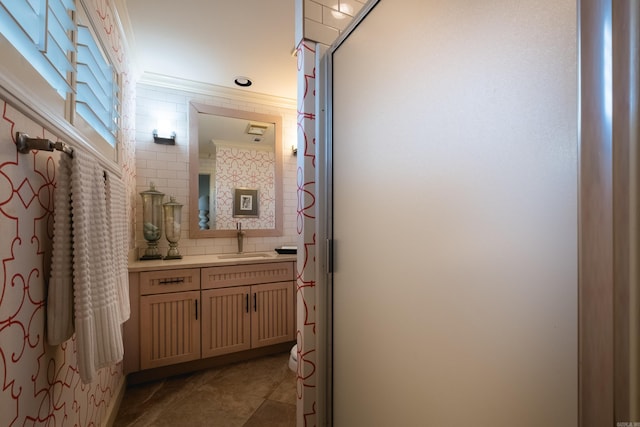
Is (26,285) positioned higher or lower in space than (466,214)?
lower

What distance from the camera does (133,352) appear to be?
193 centimetres

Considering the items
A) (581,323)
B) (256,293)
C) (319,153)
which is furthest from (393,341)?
(256,293)

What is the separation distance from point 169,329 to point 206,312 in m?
0.27

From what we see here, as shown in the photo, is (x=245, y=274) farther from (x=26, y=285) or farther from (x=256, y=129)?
(x=26, y=285)

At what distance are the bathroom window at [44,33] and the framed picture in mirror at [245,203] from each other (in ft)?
6.02

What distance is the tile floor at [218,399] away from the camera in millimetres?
1664

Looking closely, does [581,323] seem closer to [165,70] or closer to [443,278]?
[443,278]

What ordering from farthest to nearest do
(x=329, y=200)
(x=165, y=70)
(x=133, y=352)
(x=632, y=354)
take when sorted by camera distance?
(x=165, y=70) → (x=133, y=352) → (x=329, y=200) → (x=632, y=354)

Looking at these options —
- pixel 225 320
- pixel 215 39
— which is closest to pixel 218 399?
pixel 225 320

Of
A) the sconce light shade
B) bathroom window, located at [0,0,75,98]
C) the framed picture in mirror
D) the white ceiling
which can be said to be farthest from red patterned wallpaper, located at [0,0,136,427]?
the sconce light shade

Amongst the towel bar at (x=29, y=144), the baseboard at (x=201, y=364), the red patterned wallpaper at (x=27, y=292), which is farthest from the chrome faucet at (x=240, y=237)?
the towel bar at (x=29, y=144)

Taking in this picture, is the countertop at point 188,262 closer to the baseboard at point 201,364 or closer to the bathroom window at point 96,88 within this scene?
the baseboard at point 201,364

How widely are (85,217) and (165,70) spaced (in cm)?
199

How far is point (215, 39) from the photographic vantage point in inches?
75.9
